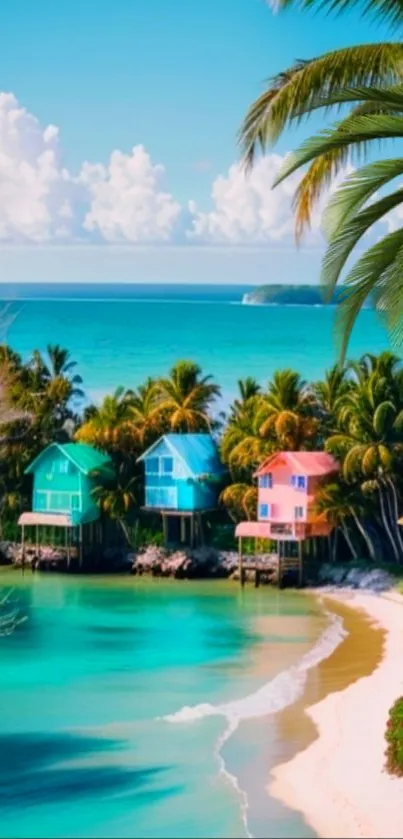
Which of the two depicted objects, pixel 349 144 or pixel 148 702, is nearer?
pixel 349 144

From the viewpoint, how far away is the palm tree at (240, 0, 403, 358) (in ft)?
A: 35.1

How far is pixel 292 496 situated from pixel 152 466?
2988 mm

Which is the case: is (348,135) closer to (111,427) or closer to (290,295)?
(111,427)

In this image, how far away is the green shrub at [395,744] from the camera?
40.2 feet

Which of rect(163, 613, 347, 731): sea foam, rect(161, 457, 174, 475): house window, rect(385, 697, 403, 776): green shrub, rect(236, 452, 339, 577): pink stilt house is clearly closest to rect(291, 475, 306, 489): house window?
rect(236, 452, 339, 577): pink stilt house

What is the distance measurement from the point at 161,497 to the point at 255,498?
6.23ft

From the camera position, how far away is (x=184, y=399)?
26672 mm

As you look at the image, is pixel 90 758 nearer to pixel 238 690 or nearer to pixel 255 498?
pixel 238 690

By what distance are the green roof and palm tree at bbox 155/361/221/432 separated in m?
1.33

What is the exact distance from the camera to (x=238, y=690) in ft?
54.5

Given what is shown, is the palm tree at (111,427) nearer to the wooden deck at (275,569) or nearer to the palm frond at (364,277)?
the wooden deck at (275,569)

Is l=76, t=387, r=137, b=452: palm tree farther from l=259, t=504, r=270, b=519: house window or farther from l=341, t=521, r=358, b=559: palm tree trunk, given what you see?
l=341, t=521, r=358, b=559: palm tree trunk

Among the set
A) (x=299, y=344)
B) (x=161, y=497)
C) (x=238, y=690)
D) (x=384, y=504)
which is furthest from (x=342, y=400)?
(x=299, y=344)

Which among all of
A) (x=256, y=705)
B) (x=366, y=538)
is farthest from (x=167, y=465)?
(x=256, y=705)
